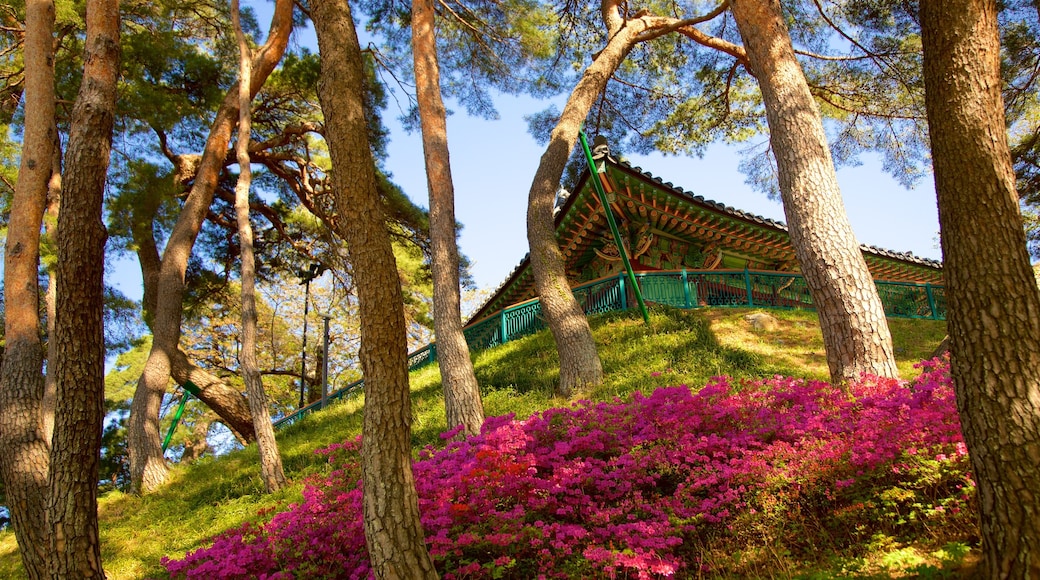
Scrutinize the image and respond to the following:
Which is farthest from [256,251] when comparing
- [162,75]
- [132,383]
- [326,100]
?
[326,100]

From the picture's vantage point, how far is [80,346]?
14.3ft

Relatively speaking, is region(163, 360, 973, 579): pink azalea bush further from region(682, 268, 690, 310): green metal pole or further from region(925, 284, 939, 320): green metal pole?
region(925, 284, 939, 320): green metal pole

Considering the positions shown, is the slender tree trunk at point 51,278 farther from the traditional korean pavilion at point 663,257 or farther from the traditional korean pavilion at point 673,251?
the traditional korean pavilion at point 673,251

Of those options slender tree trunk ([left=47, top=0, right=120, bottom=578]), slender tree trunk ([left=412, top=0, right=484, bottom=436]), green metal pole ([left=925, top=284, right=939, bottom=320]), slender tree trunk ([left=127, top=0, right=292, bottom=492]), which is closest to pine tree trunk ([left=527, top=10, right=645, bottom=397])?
slender tree trunk ([left=412, top=0, right=484, bottom=436])

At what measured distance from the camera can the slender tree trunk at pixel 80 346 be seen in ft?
13.4

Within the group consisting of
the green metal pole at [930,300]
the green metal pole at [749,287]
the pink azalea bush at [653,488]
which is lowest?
the pink azalea bush at [653,488]

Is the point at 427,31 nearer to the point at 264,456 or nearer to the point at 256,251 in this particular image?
the point at 264,456

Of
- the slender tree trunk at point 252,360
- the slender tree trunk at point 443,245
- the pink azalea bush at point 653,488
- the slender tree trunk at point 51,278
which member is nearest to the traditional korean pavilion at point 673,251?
the slender tree trunk at point 443,245

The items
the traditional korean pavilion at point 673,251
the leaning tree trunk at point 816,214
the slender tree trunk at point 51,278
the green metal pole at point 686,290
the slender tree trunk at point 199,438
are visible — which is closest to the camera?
the leaning tree trunk at point 816,214

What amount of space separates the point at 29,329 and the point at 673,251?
38.3ft

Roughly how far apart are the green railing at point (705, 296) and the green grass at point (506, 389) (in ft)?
2.24

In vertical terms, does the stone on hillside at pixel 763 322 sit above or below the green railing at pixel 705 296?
below

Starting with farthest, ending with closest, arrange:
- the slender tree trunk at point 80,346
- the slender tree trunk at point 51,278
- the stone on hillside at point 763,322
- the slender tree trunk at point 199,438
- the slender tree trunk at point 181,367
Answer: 1. the slender tree trunk at point 199,438
2. the slender tree trunk at point 181,367
3. the stone on hillside at point 763,322
4. the slender tree trunk at point 51,278
5. the slender tree trunk at point 80,346

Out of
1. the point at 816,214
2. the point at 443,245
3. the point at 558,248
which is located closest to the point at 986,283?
the point at 816,214
